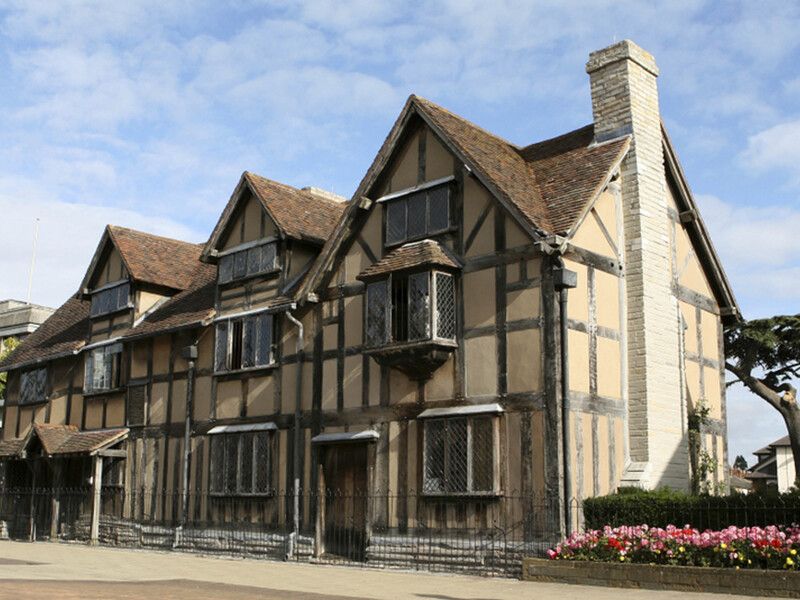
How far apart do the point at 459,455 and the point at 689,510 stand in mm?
4590

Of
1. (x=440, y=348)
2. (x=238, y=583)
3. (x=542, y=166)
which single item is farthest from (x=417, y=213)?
(x=238, y=583)

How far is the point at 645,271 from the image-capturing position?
66.4ft

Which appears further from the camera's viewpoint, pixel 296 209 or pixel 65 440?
pixel 65 440

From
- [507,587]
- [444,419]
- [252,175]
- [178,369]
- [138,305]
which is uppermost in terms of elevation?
[252,175]

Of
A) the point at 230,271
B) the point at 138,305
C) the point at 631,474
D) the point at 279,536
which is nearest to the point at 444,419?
the point at 631,474

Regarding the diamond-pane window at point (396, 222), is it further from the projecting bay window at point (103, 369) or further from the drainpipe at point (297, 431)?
the projecting bay window at point (103, 369)

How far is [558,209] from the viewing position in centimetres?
1947

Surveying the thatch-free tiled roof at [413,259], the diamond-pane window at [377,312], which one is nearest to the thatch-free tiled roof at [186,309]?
the diamond-pane window at [377,312]

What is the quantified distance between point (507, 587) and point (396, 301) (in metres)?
6.87

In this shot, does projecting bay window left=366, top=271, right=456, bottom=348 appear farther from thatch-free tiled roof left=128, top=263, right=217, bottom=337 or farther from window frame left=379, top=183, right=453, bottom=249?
thatch-free tiled roof left=128, top=263, right=217, bottom=337

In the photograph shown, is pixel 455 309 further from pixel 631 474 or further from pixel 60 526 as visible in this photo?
pixel 60 526

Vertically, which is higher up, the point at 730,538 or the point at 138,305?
the point at 138,305

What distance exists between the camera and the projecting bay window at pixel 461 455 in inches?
724

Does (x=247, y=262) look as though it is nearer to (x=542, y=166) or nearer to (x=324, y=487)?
(x=324, y=487)
